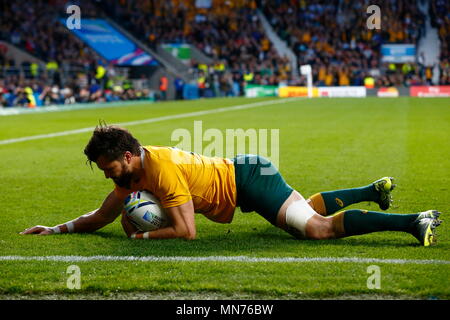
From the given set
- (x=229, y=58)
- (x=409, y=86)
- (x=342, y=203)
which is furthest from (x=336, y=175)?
(x=229, y=58)

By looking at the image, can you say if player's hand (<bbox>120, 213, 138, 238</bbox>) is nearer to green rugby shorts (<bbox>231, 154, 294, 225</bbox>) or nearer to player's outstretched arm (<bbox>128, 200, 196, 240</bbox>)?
player's outstretched arm (<bbox>128, 200, 196, 240</bbox>)

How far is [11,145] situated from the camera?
16.2 m

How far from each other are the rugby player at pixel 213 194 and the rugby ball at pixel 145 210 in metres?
0.06

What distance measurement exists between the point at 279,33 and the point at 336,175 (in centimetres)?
4888

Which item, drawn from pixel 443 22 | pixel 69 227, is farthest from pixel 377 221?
pixel 443 22

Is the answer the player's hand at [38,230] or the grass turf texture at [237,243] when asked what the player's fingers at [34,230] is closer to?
the player's hand at [38,230]

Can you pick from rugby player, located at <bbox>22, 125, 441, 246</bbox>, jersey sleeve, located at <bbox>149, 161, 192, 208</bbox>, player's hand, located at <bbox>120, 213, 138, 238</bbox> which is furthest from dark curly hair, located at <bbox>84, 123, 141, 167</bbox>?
player's hand, located at <bbox>120, 213, 138, 238</bbox>

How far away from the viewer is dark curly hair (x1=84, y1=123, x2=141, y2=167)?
18.2ft

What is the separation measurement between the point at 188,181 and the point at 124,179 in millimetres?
513

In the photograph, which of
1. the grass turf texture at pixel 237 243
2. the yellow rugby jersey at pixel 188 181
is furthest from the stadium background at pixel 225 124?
the yellow rugby jersey at pixel 188 181

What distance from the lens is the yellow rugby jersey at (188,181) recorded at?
5750 mm

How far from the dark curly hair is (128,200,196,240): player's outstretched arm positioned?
0.60 meters
